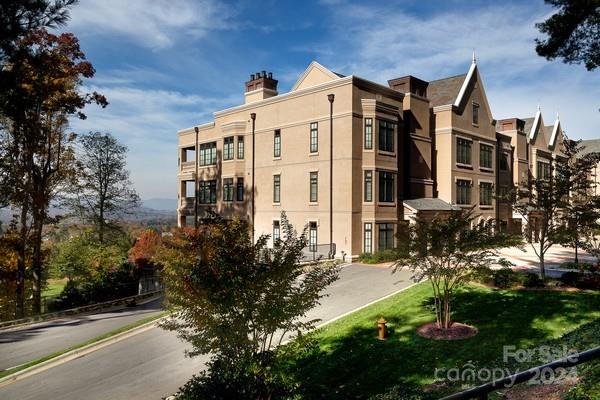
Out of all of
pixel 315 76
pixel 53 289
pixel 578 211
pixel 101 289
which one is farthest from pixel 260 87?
pixel 53 289

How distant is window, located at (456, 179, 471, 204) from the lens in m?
35.2

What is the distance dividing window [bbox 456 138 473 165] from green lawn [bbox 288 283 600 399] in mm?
20954

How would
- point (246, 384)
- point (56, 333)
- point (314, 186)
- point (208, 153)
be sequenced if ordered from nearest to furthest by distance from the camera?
point (246, 384)
point (56, 333)
point (314, 186)
point (208, 153)

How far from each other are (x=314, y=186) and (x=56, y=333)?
18694 millimetres

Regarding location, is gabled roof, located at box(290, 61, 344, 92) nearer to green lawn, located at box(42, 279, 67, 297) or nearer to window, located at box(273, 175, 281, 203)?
window, located at box(273, 175, 281, 203)

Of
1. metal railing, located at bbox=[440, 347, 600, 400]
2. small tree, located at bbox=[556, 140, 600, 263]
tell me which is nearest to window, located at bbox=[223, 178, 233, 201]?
small tree, located at bbox=[556, 140, 600, 263]

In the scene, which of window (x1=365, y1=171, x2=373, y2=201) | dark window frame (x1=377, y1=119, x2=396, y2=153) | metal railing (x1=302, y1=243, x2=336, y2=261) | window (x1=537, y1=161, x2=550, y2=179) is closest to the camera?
metal railing (x1=302, y1=243, x2=336, y2=261)

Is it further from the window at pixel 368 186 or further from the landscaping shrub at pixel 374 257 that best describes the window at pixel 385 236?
the window at pixel 368 186

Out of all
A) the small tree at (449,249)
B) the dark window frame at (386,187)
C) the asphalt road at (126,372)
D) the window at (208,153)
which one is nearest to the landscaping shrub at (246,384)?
the asphalt road at (126,372)

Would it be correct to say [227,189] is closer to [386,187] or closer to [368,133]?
[368,133]

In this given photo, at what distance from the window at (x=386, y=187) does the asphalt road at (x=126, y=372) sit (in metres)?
12.7

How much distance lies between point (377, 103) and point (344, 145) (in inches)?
150

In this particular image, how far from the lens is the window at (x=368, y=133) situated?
28.9 metres

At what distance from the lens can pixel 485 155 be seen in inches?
1538
